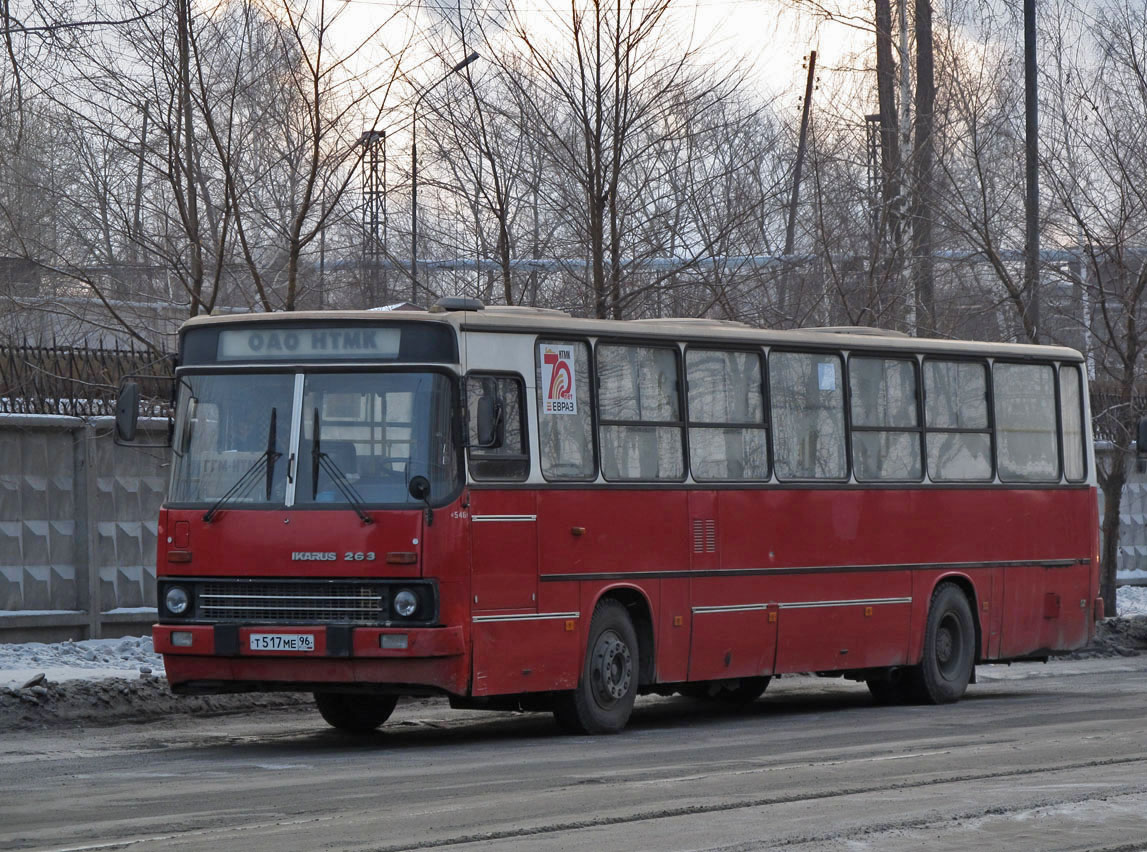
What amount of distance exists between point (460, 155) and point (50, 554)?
5852 mm

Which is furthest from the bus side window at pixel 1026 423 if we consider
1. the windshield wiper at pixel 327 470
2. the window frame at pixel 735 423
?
the windshield wiper at pixel 327 470

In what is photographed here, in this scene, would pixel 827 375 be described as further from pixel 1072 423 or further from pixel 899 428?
pixel 1072 423

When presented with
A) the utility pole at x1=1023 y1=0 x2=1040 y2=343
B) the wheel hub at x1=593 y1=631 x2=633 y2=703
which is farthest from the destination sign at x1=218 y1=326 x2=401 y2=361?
the utility pole at x1=1023 y1=0 x2=1040 y2=343

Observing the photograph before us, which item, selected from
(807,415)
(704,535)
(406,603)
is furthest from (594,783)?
(807,415)

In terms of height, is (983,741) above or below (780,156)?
below

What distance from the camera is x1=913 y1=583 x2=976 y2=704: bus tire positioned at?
52.2 feet

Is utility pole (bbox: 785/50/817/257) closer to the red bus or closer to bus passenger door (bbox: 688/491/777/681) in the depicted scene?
the red bus

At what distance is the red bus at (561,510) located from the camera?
1171 centimetres

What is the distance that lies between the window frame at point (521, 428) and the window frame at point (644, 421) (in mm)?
698

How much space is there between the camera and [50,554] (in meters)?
16.3

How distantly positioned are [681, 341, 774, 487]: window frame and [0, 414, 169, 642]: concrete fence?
584cm

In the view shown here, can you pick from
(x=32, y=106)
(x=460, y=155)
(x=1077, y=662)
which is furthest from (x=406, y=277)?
(x=1077, y=662)

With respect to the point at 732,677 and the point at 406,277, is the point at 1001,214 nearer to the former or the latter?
the point at 406,277

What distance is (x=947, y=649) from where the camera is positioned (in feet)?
53.1
